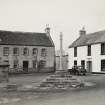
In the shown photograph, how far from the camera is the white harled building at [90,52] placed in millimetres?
40188

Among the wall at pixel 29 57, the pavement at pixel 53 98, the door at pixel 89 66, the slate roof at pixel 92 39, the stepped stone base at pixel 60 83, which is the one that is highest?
the slate roof at pixel 92 39

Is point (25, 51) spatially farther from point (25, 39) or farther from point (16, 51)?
point (25, 39)

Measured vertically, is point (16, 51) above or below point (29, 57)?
above

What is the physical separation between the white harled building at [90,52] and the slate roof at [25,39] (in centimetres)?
547

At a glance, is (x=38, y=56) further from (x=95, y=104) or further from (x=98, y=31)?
(x=95, y=104)

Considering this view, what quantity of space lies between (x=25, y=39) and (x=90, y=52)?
14.1m

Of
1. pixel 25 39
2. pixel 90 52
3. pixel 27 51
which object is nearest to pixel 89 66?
pixel 90 52

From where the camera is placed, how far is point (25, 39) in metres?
49.3

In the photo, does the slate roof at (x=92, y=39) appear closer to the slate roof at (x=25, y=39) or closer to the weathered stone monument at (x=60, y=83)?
the slate roof at (x=25, y=39)

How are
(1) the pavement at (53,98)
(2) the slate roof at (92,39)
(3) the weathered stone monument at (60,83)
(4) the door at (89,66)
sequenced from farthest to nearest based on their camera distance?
1. (4) the door at (89,66)
2. (2) the slate roof at (92,39)
3. (3) the weathered stone monument at (60,83)
4. (1) the pavement at (53,98)

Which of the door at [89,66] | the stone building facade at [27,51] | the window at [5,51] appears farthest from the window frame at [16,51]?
the door at [89,66]


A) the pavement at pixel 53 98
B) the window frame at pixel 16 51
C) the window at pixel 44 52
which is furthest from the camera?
the window at pixel 44 52

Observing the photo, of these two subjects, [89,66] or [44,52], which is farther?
[44,52]

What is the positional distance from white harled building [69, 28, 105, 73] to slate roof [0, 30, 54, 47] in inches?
215
